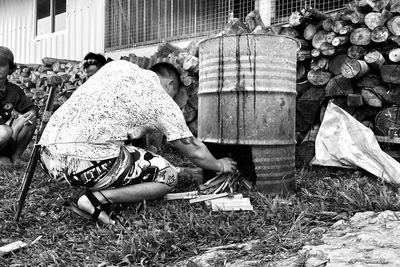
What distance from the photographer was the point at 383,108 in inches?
160

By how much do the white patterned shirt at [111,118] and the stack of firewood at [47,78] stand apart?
168 inches

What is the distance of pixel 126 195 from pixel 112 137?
0.39 metres

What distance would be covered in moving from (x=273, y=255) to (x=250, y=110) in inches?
50.0

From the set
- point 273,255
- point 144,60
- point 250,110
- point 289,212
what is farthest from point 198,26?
point 273,255

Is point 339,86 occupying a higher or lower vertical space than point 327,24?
lower

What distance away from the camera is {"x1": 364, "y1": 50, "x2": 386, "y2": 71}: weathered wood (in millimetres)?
3984

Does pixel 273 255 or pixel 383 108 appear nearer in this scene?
pixel 273 255

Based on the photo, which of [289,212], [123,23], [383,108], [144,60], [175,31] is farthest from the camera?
[123,23]

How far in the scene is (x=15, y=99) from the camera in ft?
16.8

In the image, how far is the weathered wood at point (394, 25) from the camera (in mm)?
3904

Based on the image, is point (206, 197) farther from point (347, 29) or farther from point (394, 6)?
point (394, 6)

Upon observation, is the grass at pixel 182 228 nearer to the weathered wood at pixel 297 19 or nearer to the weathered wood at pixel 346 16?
the weathered wood at pixel 346 16

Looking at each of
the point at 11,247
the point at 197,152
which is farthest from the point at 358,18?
the point at 11,247

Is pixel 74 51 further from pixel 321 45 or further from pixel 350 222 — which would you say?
pixel 350 222
